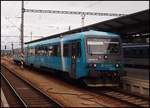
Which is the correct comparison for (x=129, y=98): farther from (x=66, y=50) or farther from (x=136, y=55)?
(x=136, y=55)

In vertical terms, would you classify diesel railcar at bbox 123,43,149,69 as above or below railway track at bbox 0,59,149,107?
above

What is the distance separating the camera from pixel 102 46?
17297 millimetres

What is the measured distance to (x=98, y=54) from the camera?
55.9 feet

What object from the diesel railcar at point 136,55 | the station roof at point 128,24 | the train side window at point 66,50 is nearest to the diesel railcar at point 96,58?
the train side window at point 66,50

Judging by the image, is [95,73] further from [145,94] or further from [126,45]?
[126,45]

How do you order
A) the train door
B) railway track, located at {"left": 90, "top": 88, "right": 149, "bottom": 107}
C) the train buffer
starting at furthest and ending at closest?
the train door
the train buffer
railway track, located at {"left": 90, "top": 88, "right": 149, "bottom": 107}

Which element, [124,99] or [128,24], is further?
[128,24]

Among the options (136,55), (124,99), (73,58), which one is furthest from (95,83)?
(136,55)

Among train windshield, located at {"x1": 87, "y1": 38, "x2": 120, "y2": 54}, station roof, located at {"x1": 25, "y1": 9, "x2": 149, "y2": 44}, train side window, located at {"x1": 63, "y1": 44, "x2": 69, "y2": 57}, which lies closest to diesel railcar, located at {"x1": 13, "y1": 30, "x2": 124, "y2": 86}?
train windshield, located at {"x1": 87, "y1": 38, "x2": 120, "y2": 54}

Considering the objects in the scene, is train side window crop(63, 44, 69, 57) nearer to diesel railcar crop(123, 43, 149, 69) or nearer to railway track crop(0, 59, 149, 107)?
railway track crop(0, 59, 149, 107)

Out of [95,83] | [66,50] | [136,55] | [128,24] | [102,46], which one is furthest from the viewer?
[136,55]

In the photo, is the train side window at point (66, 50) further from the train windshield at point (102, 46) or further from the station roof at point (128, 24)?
the station roof at point (128, 24)

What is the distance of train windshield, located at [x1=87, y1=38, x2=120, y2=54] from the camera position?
17125 millimetres

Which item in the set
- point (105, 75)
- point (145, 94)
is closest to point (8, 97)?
point (105, 75)
